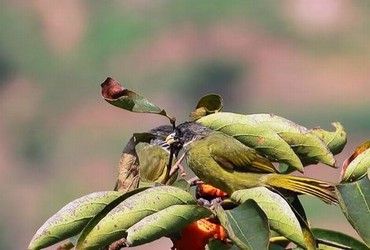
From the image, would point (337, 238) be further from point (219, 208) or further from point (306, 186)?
point (219, 208)

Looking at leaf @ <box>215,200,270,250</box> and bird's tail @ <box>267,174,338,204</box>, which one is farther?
bird's tail @ <box>267,174,338,204</box>

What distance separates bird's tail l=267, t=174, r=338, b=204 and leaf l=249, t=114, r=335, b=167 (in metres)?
0.08

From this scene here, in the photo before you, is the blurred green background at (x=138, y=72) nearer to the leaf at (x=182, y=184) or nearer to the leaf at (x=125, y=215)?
the leaf at (x=182, y=184)

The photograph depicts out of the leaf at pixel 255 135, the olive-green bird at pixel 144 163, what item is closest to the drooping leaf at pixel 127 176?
the olive-green bird at pixel 144 163

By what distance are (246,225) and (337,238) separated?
291mm

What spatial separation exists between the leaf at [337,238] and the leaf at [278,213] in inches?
7.1

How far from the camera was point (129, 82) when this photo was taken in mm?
9672

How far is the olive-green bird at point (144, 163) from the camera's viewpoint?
52.6 inches

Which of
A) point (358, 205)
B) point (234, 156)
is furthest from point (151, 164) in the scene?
point (234, 156)

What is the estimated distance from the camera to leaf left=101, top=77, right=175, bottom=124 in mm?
1336

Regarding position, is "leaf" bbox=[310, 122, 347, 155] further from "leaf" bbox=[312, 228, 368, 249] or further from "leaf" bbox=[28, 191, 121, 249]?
"leaf" bbox=[28, 191, 121, 249]

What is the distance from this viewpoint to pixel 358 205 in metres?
1.24

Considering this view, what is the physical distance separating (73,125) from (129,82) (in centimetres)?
70

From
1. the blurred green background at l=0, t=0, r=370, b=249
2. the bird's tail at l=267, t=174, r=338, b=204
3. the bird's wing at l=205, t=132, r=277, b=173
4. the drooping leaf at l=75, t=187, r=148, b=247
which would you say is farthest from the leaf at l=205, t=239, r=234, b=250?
the blurred green background at l=0, t=0, r=370, b=249
